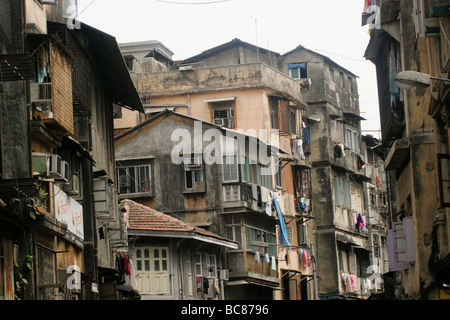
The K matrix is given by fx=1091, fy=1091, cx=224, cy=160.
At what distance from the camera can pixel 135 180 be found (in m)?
48.2

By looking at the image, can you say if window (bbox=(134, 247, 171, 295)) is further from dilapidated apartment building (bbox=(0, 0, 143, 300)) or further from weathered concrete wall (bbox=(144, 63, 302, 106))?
weathered concrete wall (bbox=(144, 63, 302, 106))

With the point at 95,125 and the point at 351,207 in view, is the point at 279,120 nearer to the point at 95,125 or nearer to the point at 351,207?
the point at 351,207

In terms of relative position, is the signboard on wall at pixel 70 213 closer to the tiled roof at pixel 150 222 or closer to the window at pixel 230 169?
the tiled roof at pixel 150 222

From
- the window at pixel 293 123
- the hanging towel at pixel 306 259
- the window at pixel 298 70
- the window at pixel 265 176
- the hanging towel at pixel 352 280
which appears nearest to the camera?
the window at pixel 265 176

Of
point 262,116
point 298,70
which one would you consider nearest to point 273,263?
point 262,116

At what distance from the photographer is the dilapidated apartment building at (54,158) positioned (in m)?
23.4

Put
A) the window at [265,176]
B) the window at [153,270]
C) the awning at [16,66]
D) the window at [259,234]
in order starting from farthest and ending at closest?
the window at [265,176] → the window at [259,234] → the window at [153,270] → the awning at [16,66]

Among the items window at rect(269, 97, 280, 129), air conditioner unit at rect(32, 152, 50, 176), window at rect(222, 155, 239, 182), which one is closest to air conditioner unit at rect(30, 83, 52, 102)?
air conditioner unit at rect(32, 152, 50, 176)

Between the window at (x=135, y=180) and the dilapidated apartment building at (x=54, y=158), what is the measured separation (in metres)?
12.4

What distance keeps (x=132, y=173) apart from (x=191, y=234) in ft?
23.9

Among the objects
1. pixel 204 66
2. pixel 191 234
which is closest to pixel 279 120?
pixel 204 66

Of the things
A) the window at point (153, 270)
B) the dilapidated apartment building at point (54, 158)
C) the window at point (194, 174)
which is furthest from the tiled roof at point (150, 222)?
the dilapidated apartment building at point (54, 158)

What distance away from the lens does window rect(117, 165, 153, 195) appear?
47.8 meters

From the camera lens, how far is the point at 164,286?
1670 inches
